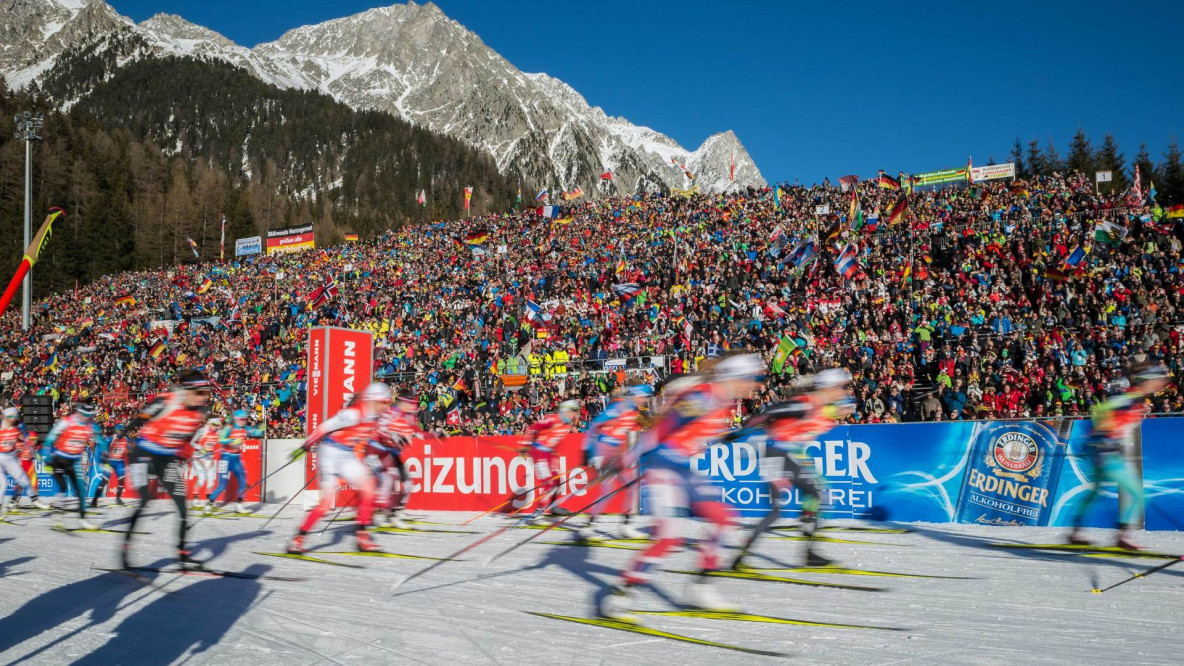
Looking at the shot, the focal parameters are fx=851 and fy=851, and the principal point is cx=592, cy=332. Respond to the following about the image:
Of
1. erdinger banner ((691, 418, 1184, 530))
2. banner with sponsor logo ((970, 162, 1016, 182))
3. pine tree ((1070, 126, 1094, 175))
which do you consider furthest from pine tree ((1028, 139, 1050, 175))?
erdinger banner ((691, 418, 1184, 530))

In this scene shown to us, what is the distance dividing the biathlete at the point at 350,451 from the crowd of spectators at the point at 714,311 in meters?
7.53

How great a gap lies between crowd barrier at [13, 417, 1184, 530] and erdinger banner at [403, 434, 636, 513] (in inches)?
1.4

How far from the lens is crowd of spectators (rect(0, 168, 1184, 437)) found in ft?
61.3

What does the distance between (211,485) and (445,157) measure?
134 m

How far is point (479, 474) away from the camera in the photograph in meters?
17.5

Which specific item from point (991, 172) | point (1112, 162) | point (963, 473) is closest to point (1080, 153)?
point (1112, 162)

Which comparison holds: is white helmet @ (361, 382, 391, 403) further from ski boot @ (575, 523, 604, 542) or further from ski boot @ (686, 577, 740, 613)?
ski boot @ (686, 577, 740, 613)

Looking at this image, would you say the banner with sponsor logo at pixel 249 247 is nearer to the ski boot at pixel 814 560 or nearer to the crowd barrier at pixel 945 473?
the crowd barrier at pixel 945 473

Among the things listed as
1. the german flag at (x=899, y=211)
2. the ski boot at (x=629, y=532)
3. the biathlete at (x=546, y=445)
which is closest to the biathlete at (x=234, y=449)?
the biathlete at (x=546, y=445)

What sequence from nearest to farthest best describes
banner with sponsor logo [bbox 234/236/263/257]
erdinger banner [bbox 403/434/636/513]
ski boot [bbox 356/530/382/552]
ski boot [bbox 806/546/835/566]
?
ski boot [bbox 806/546/835/566] → ski boot [bbox 356/530/382/552] → erdinger banner [bbox 403/434/636/513] → banner with sponsor logo [bbox 234/236/263/257]

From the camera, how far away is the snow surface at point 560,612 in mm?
5855

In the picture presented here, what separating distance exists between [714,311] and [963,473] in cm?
1174

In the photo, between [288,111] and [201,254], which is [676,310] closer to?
[201,254]

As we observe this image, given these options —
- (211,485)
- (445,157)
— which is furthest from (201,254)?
(211,485)
